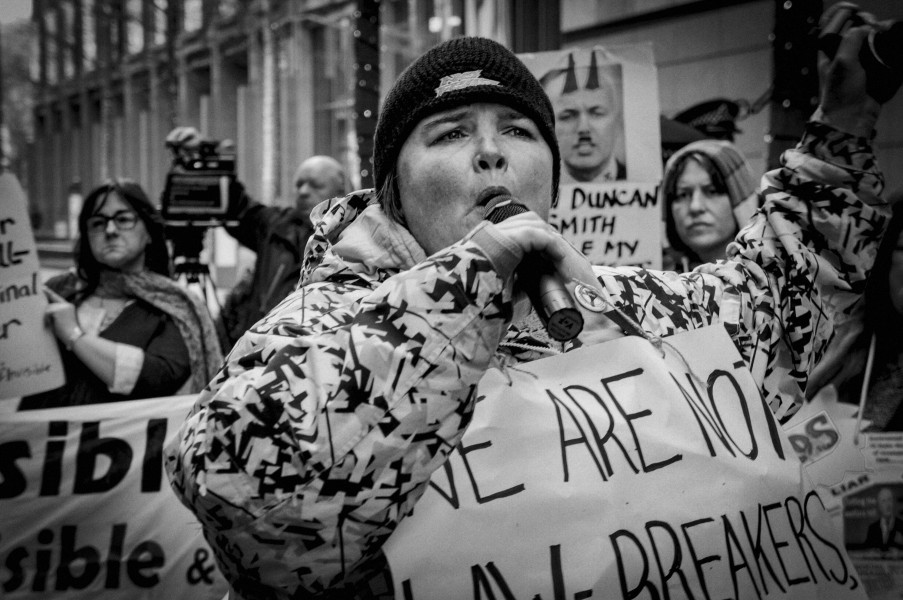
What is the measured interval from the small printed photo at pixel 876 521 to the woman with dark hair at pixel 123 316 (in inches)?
103

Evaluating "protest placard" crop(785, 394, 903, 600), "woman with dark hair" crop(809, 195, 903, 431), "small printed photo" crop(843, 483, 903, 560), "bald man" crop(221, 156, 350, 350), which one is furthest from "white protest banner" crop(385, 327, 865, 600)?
"bald man" crop(221, 156, 350, 350)

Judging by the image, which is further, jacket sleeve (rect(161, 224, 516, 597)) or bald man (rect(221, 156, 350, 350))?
bald man (rect(221, 156, 350, 350))

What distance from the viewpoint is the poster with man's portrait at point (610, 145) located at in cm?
341

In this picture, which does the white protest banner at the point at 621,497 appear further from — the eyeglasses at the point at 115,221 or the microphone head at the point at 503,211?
the eyeglasses at the point at 115,221

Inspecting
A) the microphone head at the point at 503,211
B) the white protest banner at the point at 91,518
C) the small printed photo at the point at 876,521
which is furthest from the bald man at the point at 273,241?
the microphone head at the point at 503,211

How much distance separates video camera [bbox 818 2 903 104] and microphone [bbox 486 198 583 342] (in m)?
0.98

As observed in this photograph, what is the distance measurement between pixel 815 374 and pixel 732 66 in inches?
200

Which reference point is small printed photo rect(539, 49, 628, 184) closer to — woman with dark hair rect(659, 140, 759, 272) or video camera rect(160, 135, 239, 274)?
woman with dark hair rect(659, 140, 759, 272)

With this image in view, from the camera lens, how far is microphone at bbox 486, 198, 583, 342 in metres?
1.05

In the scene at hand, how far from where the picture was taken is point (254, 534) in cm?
110

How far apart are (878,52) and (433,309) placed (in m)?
1.17

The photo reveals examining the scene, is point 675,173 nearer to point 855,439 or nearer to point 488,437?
point 855,439

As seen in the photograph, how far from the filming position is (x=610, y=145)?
3.44 metres

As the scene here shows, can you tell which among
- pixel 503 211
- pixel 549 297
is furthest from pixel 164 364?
pixel 549 297
